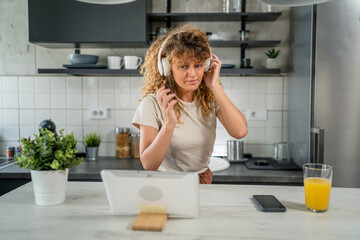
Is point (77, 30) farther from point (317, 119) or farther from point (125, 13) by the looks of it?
point (317, 119)

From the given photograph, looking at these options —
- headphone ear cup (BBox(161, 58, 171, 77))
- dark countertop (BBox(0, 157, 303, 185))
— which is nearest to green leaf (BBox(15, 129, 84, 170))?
headphone ear cup (BBox(161, 58, 171, 77))

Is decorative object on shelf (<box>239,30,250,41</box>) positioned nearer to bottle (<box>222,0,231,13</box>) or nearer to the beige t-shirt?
bottle (<box>222,0,231,13</box>)

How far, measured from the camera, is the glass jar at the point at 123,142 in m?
2.72

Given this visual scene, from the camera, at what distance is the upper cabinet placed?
2.43 meters

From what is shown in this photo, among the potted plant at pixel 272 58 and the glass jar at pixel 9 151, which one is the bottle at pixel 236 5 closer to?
the potted plant at pixel 272 58

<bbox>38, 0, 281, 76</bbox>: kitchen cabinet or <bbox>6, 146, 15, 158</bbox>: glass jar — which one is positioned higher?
<bbox>38, 0, 281, 76</bbox>: kitchen cabinet

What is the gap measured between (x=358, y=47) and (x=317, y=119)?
503 mm

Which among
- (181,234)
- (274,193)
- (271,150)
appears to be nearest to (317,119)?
(271,150)

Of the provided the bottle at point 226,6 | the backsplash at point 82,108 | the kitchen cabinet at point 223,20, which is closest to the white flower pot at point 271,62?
the kitchen cabinet at point 223,20

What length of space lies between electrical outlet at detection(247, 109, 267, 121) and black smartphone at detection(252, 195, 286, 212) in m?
1.65

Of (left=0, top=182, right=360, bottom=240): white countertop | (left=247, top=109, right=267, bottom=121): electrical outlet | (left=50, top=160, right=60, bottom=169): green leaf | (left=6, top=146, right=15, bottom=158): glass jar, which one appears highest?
(left=247, top=109, right=267, bottom=121): electrical outlet

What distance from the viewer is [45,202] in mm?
1123

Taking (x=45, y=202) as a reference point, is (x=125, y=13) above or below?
above

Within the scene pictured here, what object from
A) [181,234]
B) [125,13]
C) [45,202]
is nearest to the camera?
[181,234]
